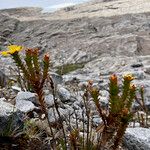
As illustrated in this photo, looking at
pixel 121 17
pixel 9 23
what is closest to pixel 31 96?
pixel 121 17

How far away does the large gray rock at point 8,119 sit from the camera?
16.3 feet

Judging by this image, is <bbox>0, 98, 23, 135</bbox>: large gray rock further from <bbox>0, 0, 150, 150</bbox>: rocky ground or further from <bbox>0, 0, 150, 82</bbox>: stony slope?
<bbox>0, 0, 150, 82</bbox>: stony slope

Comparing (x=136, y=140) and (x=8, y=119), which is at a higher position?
(x=8, y=119)

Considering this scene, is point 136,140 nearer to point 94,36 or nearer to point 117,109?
point 117,109

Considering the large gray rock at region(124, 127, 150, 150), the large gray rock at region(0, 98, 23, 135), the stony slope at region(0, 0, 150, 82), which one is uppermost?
the large gray rock at region(0, 98, 23, 135)

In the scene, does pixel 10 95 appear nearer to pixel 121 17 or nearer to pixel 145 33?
pixel 145 33

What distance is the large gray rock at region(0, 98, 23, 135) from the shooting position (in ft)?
16.3

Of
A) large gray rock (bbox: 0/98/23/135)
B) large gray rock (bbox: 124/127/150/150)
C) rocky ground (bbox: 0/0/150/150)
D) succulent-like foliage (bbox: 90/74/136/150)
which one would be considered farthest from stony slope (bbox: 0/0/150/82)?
succulent-like foliage (bbox: 90/74/136/150)

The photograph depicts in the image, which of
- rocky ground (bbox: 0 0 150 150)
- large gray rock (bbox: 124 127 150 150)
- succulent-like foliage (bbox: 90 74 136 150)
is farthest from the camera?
rocky ground (bbox: 0 0 150 150)

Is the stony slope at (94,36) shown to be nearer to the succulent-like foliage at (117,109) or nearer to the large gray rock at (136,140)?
the large gray rock at (136,140)

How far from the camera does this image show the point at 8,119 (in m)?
5.03

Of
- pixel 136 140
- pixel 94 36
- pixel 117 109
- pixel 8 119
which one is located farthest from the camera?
Answer: pixel 94 36

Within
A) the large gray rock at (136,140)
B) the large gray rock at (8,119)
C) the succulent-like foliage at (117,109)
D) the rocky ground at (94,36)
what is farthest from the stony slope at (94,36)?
the succulent-like foliage at (117,109)

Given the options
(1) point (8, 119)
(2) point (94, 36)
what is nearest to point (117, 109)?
(1) point (8, 119)
